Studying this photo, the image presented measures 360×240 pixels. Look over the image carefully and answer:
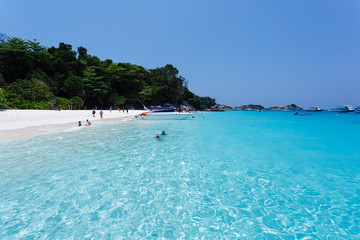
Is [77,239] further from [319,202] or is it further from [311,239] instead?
[319,202]

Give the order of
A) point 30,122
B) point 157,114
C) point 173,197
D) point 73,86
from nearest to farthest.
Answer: point 173,197 < point 30,122 < point 157,114 < point 73,86

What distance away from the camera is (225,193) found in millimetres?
5195

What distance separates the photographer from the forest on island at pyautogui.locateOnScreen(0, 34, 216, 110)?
29400mm

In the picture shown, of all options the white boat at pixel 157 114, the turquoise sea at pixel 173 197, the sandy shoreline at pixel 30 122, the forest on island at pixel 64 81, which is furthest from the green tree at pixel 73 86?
the turquoise sea at pixel 173 197

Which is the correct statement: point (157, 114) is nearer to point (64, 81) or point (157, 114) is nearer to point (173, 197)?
point (173, 197)

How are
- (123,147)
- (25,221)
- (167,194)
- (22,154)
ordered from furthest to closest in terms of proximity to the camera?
1. (123,147)
2. (22,154)
3. (167,194)
4. (25,221)

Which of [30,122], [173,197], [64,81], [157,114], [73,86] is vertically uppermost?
[64,81]

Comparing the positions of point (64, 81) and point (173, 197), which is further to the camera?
point (64, 81)

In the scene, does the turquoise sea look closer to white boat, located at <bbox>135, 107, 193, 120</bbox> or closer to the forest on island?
white boat, located at <bbox>135, 107, 193, 120</bbox>

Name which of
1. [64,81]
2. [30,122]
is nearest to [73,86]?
[64,81]

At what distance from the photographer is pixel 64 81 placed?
131ft

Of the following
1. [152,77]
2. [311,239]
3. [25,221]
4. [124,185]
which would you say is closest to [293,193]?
[311,239]

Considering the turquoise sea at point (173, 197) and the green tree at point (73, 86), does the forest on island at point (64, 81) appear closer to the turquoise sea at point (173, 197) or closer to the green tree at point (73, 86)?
the green tree at point (73, 86)

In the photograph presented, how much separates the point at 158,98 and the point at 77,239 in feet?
219
